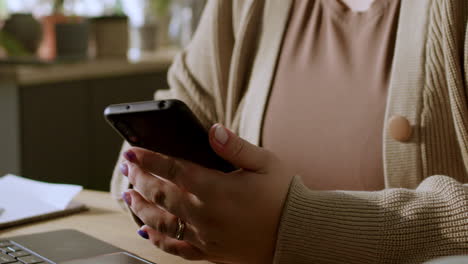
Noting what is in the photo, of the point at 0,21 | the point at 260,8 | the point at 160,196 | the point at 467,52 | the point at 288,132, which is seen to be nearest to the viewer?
the point at 160,196

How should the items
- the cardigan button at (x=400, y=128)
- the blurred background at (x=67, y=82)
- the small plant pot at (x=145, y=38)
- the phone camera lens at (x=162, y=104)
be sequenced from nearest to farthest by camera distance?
the phone camera lens at (x=162, y=104), the cardigan button at (x=400, y=128), the blurred background at (x=67, y=82), the small plant pot at (x=145, y=38)

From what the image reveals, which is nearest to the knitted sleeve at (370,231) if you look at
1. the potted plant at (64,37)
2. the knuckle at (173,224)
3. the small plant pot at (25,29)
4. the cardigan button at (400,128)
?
the knuckle at (173,224)

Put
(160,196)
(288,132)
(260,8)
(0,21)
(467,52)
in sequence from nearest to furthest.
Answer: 1. (160,196)
2. (467,52)
3. (288,132)
4. (260,8)
5. (0,21)

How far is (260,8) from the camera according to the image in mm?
1091

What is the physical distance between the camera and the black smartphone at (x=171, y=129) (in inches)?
24.1

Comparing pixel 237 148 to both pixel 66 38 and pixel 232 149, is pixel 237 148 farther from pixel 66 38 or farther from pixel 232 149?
pixel 66 38

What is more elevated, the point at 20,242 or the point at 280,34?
the point at 280,34

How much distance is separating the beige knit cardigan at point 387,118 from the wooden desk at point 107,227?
0.14 feet

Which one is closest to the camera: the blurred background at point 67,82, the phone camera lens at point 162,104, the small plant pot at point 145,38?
the phone camera lens at point 162,104

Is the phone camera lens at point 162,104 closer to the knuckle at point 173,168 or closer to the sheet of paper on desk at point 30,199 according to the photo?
A: the knuckle at point 173,168

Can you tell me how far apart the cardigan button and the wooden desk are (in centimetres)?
35

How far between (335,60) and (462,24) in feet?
0.63

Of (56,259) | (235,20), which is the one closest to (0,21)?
(235,20)

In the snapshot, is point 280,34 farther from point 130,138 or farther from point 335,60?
point 130,138
